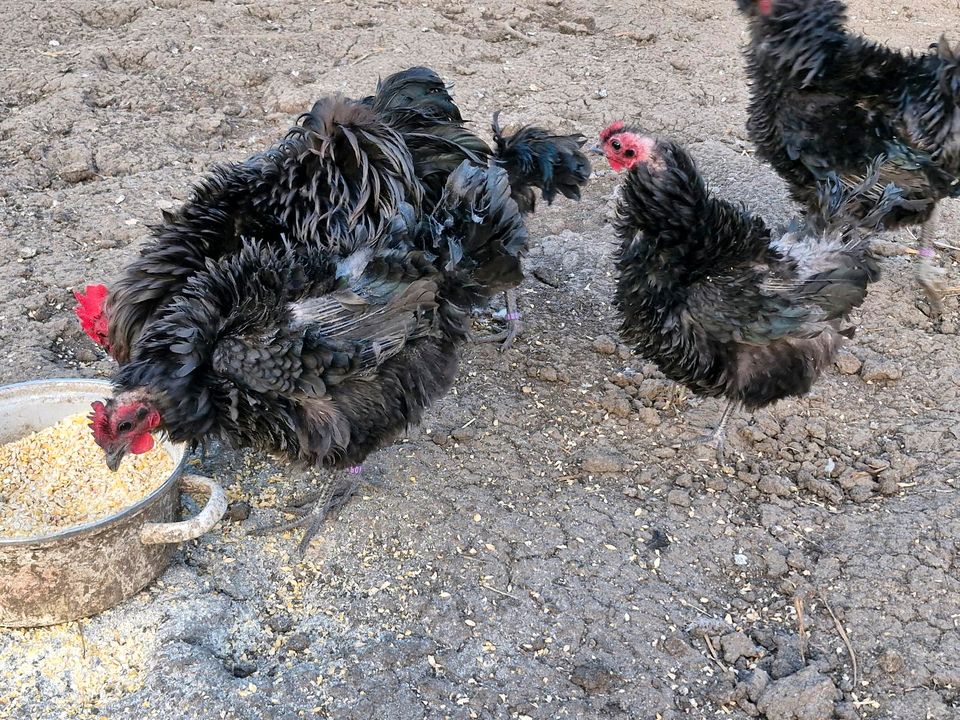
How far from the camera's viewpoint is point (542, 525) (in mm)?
3793

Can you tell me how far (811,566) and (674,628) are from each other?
0.73m

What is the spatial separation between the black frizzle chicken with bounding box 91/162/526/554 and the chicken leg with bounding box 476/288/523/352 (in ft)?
4.02

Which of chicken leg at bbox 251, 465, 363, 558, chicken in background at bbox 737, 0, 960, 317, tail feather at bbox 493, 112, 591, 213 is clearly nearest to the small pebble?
tail feather at bbox 493, 112, 591, 213

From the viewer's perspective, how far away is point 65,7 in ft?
24.3

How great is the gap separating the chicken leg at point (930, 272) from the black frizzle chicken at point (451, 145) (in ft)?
7.29

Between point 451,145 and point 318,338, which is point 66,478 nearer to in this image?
point 318,338

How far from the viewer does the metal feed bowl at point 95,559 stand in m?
2.95

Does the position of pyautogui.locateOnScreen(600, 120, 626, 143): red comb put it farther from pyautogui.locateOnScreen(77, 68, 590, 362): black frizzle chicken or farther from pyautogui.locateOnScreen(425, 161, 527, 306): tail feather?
pyautogui.locateOnScreen(77, 68, 590, 362): black frizzle chicken

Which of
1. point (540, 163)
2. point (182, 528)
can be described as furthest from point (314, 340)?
point (540, 163)

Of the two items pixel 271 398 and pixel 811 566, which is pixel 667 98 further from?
pixel 271 398

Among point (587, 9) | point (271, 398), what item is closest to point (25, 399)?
point (271, 398)

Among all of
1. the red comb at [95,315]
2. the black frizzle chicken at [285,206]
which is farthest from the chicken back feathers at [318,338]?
the red comb at [95,315]

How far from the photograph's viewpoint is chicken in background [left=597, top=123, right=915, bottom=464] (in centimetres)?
375

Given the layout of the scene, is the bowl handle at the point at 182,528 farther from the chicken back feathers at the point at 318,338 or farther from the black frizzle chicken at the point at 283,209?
the black frizzle chicken at the point at 283,209
